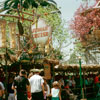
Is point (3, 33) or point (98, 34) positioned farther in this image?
point (98, 34)

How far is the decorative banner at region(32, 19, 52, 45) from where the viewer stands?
1622cm

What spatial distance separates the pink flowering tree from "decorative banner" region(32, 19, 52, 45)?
8398 mm

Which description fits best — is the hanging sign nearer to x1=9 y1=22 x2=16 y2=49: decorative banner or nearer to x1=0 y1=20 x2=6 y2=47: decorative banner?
x1=9 y1=22 x2=16 y2=49: decorative banner

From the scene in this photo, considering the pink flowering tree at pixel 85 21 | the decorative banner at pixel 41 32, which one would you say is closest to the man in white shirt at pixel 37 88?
the decorative banner at pixel 41 32

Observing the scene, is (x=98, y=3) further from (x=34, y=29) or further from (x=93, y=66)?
(x=34, y=29)

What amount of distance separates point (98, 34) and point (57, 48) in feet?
48.6

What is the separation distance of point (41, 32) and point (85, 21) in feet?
31.0

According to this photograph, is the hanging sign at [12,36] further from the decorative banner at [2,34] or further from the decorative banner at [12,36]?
the decorative banner at [2,34]

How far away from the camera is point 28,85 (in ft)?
30.9

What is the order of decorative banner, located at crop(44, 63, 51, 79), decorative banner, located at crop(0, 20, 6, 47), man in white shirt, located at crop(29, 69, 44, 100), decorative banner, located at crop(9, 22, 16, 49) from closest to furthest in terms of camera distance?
man in white shirt, located at crop(29, 69, 44, 100) < decorative banner, located at crop(0, 20, 6, 47) < decorative banner, located at crop(9, 22, 16, 49) < decorative banner, located at crop(44, 63, 51, 79)

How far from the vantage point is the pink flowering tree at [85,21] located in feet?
78.6

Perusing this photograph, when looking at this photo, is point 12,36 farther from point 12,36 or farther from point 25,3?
point 25,3

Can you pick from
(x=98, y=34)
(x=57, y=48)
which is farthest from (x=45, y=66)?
(x=57, y=48)

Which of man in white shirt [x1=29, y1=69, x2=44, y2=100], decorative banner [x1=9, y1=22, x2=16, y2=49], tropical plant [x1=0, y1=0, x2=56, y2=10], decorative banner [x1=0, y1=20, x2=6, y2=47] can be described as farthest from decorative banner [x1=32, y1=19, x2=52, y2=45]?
tropical plant [x1=0, y1=0, x2=56, y2=10]
